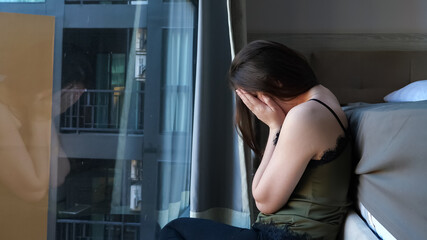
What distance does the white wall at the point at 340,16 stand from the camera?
285 centimetres

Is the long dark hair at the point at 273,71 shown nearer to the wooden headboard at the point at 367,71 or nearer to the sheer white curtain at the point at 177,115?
the sheer white curtain at the point at 177,115

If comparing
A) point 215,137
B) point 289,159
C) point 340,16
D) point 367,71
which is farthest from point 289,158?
point 340,16

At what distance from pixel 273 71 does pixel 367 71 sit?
194 centimetres

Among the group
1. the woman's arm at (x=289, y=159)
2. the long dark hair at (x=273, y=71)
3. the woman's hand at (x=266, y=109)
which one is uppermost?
the long dark hair at (x=273, y=71)

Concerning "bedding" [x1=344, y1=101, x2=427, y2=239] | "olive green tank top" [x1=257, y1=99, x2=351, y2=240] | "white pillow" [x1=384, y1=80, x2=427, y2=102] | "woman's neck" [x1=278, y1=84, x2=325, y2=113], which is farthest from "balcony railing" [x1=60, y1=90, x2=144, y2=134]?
"white pillow" [x1=384, y1=80, x2=427, y2=102]

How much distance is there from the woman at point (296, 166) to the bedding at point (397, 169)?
0.26 ft

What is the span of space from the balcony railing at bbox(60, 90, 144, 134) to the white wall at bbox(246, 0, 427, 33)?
A: 4.98 feet

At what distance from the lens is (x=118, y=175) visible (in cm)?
159

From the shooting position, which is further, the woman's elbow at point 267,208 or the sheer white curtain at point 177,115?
the sheer white curtain at point 177,115

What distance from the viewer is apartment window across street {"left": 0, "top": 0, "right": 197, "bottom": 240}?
140 centimetres

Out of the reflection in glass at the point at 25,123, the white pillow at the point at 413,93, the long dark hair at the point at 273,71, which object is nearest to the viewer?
the long dark hair at the point at 273,71

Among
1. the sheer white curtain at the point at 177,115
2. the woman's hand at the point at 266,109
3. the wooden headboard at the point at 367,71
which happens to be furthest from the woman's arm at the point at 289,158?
the wooden headboard at the point at 367,71

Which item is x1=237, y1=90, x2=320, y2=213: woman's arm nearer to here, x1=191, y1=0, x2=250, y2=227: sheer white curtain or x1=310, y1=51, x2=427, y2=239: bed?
x1=310, y1=51, x2=427, y2=239: bed

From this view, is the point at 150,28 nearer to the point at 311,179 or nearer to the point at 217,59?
the point at 217,59
